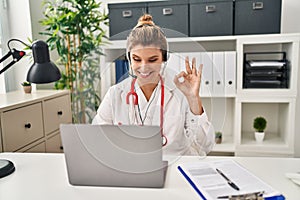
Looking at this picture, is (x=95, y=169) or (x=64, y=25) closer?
(x=95, y=169)

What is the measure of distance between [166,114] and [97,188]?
1.04ft

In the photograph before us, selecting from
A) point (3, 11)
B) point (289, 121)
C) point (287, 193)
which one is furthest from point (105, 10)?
point (287, 193)

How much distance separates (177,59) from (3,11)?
2.27m

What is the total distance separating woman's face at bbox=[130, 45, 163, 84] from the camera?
0.77 metres

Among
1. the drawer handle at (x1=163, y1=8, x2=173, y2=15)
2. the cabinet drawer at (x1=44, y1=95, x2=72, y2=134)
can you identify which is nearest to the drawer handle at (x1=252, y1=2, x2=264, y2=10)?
the drawer handle at (x1=163, y1=8, x2=173, y2=15)

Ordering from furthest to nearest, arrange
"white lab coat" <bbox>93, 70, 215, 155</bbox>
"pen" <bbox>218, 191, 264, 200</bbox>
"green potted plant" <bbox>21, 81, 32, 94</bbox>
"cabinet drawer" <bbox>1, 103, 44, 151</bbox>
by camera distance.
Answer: "green potted plant" <bbox>21, 81, 32, 94</bbox> → "cabinet drawer" <bbox>1, 103, 44, 151</bbox> → "white lab coat" <bbox>93, 70, 215, 155</bbox> → "pen" <bbox>218, 191, 264, 200</bbox>

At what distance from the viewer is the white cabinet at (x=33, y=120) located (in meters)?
1.64

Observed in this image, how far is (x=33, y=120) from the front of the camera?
188cm

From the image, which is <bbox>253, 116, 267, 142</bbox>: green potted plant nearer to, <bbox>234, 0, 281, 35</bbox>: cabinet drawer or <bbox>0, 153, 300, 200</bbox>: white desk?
<bbox>234, 0, 281, 35</bbox>: cabinet drawer

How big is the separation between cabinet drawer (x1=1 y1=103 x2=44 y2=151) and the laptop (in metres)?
0.96

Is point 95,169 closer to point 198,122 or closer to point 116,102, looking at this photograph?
point 116,102

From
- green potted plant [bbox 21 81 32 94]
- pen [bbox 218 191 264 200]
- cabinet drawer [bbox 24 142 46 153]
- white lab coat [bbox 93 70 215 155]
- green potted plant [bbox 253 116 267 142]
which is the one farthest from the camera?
green potted plant [bbox 253 116 267 142]

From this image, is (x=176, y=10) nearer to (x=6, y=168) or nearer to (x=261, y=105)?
(x=261, y=105)

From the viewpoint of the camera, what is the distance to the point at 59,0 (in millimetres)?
2621
